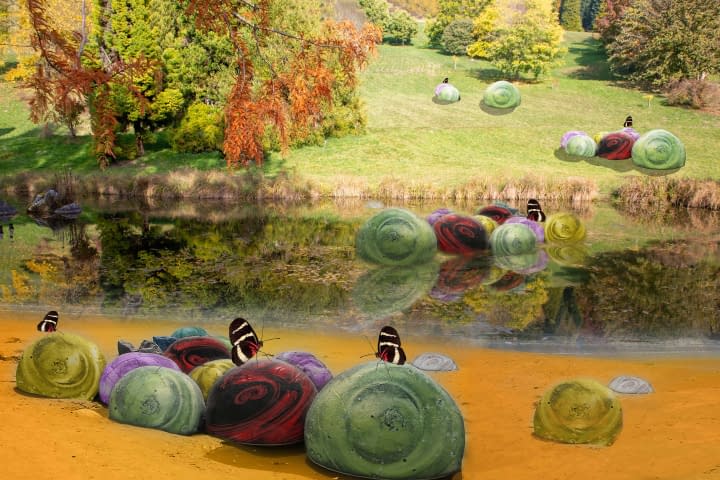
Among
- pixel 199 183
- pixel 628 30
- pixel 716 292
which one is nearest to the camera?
pixel 716 292

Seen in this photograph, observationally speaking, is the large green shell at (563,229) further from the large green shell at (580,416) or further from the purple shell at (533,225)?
the large green shell at (580,416)

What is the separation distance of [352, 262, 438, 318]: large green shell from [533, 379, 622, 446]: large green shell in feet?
21.6

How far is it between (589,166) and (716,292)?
68.3ft

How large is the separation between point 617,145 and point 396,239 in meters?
21.7

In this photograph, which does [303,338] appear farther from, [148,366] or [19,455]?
[19,455]

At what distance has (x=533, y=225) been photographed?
23578mm

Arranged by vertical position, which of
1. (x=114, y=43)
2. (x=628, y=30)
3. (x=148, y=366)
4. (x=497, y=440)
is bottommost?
(x=497, y=440)

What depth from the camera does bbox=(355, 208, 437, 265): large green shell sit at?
65.7 ft

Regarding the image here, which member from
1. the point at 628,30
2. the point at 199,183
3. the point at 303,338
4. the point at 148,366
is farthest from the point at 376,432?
the point at 628,30

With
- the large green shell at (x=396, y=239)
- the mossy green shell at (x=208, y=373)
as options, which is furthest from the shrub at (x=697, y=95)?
the mossy green shell at (x=208, y=373)

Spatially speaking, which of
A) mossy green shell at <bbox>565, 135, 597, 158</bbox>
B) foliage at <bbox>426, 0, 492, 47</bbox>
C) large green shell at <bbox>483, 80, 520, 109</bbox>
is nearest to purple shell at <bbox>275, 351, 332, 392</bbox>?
mossy green shell at <bbox>565, 135, 597, 158</bbox>

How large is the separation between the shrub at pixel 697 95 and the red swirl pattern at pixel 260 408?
45701 mm

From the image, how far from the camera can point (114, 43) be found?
120 ft

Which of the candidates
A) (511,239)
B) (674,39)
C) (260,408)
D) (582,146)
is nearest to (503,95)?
(582,146)
